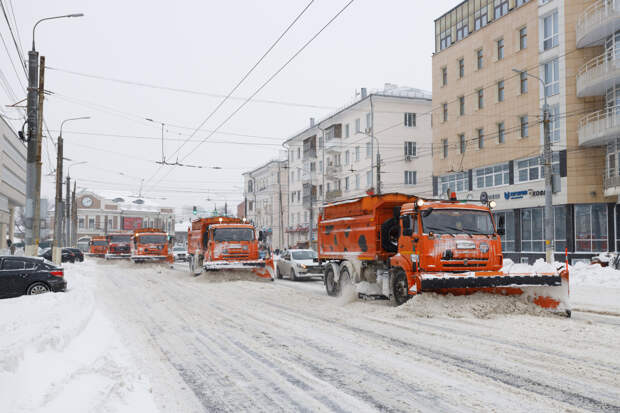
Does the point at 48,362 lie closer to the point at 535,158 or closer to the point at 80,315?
the point at 80,315

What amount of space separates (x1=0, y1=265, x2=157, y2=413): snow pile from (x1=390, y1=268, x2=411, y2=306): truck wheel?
619 centimetres

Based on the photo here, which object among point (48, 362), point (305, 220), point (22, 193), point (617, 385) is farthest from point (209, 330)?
point (22, 193)

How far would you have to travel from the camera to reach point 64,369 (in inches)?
249

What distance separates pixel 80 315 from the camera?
11.3 meters

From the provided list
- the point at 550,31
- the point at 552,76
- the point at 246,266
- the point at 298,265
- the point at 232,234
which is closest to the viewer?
the point at 246,266

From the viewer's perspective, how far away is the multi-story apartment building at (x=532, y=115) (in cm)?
3102

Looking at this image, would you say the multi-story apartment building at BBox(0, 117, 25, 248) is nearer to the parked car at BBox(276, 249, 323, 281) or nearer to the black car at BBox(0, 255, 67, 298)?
the parked car at BBox(276, 249, 323, 281)

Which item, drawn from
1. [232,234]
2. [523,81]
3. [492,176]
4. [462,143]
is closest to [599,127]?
[523,81]

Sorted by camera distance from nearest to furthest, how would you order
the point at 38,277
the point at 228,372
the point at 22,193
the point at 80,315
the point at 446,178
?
the point at 228,372 → the point at 80,315 → the point at 38,277 → the point at 446,178 → the point at 22,193

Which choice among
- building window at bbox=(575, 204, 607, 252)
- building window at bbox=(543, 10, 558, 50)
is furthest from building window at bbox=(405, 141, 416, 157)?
building window at bbox=(575, 204, 607, 252)

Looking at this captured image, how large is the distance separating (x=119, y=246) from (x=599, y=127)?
1416 inches

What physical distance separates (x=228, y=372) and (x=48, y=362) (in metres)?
2.05

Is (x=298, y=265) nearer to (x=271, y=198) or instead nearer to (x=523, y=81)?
(x=523, y=81)

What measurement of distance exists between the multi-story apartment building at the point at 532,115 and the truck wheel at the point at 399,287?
20.9 meters
